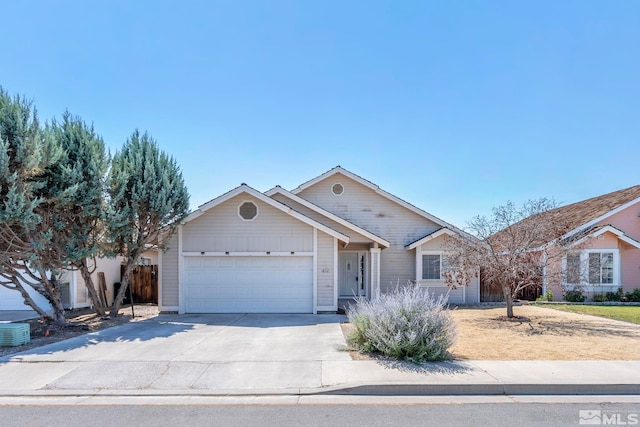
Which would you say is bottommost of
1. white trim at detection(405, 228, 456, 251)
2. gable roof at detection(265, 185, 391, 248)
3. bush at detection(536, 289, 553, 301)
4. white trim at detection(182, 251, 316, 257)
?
bush at detection(536, 289, 553, 301)

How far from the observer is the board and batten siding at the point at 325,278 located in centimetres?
1438

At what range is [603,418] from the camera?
513 cm

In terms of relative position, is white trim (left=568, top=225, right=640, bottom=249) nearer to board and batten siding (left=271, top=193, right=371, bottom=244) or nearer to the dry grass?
the dry grass

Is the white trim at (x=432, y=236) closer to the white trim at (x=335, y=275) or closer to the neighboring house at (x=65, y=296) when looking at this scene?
the white trim at (x=335, y=275)

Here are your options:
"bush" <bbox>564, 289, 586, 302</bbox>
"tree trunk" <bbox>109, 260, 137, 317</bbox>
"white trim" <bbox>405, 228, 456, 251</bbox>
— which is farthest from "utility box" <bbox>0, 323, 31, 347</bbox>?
"bush" <bbox>564, 289, 586, 302</bbox>

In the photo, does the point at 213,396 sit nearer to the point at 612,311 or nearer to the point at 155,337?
the point at 155,337

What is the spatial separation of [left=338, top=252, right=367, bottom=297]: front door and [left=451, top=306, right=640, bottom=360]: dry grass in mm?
5451

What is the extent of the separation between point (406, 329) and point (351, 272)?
1107 centimetres

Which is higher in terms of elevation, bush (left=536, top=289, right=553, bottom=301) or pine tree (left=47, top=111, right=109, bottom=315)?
pine tree (left=47, top=111, right=109, bottom=315)

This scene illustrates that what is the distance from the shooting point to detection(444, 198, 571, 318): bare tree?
1231 centimetres

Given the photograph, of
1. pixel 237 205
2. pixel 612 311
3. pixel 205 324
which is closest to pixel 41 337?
pixel 205 324

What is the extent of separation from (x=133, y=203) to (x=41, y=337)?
450 centimetres

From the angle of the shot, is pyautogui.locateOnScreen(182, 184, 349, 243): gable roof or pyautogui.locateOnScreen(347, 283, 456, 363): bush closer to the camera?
pyautogui.locateOnScreen(347, 283, 456, 363): bush

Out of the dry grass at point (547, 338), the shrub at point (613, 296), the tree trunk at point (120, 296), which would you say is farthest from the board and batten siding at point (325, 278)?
the shrub at point (613, 296)
